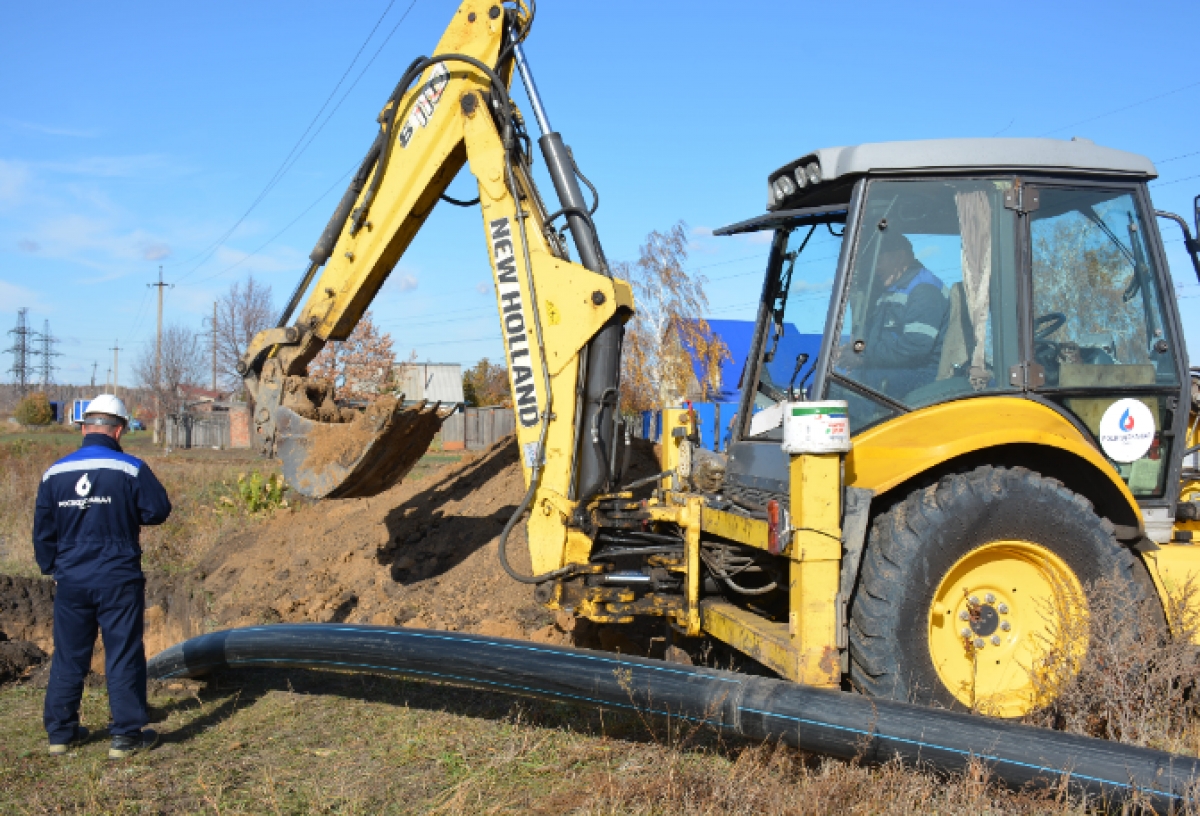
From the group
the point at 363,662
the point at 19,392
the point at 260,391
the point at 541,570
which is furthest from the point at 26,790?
the point at 19,392

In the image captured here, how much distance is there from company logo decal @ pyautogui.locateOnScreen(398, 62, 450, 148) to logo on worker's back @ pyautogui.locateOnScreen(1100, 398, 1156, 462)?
448cm

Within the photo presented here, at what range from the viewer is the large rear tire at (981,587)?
162 inches

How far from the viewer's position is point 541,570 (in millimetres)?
5746

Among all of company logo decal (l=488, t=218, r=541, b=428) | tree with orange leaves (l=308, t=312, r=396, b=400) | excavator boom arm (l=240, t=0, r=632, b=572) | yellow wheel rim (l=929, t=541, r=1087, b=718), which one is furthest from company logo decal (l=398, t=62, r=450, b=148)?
tree with orange leaves (l=308, t=312, r=396, b=400)

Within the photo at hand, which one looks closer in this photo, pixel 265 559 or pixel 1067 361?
pixel 1067 361

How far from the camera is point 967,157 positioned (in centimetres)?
469

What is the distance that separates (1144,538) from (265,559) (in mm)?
8769

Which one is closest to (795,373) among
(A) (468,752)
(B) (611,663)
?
(B) (611,663)

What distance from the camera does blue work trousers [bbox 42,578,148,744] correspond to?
4941 mm

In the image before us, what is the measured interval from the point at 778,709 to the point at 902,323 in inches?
77.9

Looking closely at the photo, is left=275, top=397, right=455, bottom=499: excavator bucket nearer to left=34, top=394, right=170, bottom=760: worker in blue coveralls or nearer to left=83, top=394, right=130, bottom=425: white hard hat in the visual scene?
left=83, top=394, right=130, bottom=425: white hard hat

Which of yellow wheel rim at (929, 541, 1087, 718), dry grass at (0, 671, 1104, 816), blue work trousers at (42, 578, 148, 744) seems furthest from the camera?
blue work trousers at (42, 578, 148, 744)

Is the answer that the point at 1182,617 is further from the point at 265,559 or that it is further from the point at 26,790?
the point at 265,559

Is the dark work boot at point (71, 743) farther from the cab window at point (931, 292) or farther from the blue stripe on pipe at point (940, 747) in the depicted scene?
the cab window at point (931, 292)
